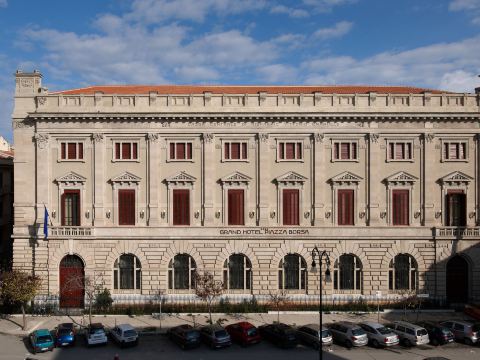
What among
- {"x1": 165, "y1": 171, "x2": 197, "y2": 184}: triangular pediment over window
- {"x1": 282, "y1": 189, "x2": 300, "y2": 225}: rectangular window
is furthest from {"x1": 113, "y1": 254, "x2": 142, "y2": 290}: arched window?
{"x1": 282, "y1": 189, "x2": 300, "y2": 225}: rectangular window

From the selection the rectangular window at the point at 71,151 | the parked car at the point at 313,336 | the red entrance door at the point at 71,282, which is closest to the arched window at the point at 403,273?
the parked car at the point at 313,336

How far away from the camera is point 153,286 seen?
40.4m

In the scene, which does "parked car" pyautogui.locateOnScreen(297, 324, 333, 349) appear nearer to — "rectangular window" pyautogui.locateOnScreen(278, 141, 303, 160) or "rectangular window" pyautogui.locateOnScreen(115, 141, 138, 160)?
"rectangular window" pyautogui.locateOnScreen(278, 141, 303, 160)

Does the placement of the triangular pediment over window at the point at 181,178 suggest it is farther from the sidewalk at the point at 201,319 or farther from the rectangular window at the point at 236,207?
the sidewalk at the point at 201,319

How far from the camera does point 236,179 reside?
40625mm

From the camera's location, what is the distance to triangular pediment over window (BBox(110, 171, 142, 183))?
133ft

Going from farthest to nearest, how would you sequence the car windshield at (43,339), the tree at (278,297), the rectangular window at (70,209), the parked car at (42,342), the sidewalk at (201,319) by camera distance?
the rectangular window at (70,209) → the tree at (278,297) → the sidewalk at (201,319) → the car windshield at (43,339) → the parked car at (42,342)

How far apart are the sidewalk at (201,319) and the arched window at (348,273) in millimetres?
3079

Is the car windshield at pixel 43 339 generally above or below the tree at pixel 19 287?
below

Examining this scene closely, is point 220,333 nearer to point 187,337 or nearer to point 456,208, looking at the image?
point 187,337

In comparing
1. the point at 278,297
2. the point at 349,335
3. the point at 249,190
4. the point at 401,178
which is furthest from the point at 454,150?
the point at 349,335

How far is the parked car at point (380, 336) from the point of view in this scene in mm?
30266

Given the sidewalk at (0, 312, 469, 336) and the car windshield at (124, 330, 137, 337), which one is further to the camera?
the sidewalk at (0, 312, 469, 336)

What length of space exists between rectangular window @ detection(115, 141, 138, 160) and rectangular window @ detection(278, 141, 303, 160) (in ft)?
41.5
